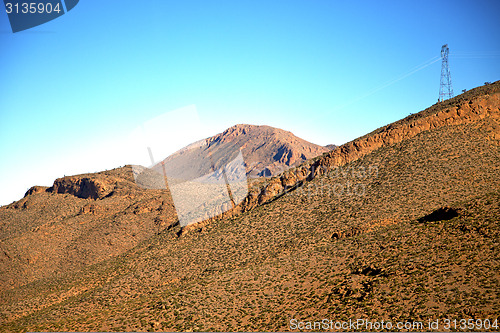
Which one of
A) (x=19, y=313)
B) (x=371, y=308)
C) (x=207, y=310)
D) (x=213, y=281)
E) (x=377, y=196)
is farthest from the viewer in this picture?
(x=377, y=196)

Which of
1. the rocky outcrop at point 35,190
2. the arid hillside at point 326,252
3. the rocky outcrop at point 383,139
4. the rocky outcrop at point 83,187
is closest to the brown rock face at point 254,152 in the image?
the rocky outcrop at point 83,187

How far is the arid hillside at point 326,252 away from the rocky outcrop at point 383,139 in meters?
0.21

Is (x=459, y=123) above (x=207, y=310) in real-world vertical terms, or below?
above

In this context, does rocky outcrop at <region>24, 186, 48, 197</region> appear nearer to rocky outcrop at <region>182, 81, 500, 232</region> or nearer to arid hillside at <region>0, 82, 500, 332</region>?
arid hillside at <region>0, 82, 500, 332</region>

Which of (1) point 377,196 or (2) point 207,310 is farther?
(1) point 377,196

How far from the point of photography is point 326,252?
33375mm

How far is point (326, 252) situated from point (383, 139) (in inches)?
1030

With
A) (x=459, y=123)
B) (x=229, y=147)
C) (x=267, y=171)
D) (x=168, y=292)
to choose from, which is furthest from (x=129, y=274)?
(x=229, y=147)

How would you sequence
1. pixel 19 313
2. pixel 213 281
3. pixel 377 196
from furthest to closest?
pixel 377 196 → pixel 19 313 → pixel 213 281

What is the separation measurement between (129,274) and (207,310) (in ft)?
54.3

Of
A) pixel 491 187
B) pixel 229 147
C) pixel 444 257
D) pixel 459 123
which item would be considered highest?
pixel 229 147

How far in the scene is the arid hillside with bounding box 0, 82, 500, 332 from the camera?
81.4ft

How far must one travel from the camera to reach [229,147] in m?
181

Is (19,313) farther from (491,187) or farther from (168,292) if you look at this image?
(491,187)
